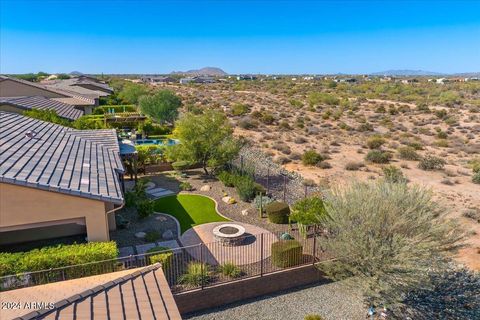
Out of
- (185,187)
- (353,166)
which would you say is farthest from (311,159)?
(185,187)

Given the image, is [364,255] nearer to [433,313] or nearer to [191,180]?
[433,313]

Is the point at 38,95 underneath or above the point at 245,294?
above

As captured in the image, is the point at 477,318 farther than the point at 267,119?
No

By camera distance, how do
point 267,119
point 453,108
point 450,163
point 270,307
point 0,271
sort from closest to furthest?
1. point 0,271
2. point 270,307
3. point 450,163
4. point 267,119
5. point 453,108

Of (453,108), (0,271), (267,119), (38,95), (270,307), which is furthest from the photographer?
(453,108)

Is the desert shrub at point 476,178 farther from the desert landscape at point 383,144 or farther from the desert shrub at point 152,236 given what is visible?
the desert shrub at point 152,236

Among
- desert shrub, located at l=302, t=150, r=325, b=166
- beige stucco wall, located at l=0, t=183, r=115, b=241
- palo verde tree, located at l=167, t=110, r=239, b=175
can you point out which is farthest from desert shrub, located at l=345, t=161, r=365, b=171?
beige stucco wall, located at l=0, t=183, r=115, b=241

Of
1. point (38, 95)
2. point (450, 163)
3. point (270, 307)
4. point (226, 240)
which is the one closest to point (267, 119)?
point (450, 163)
